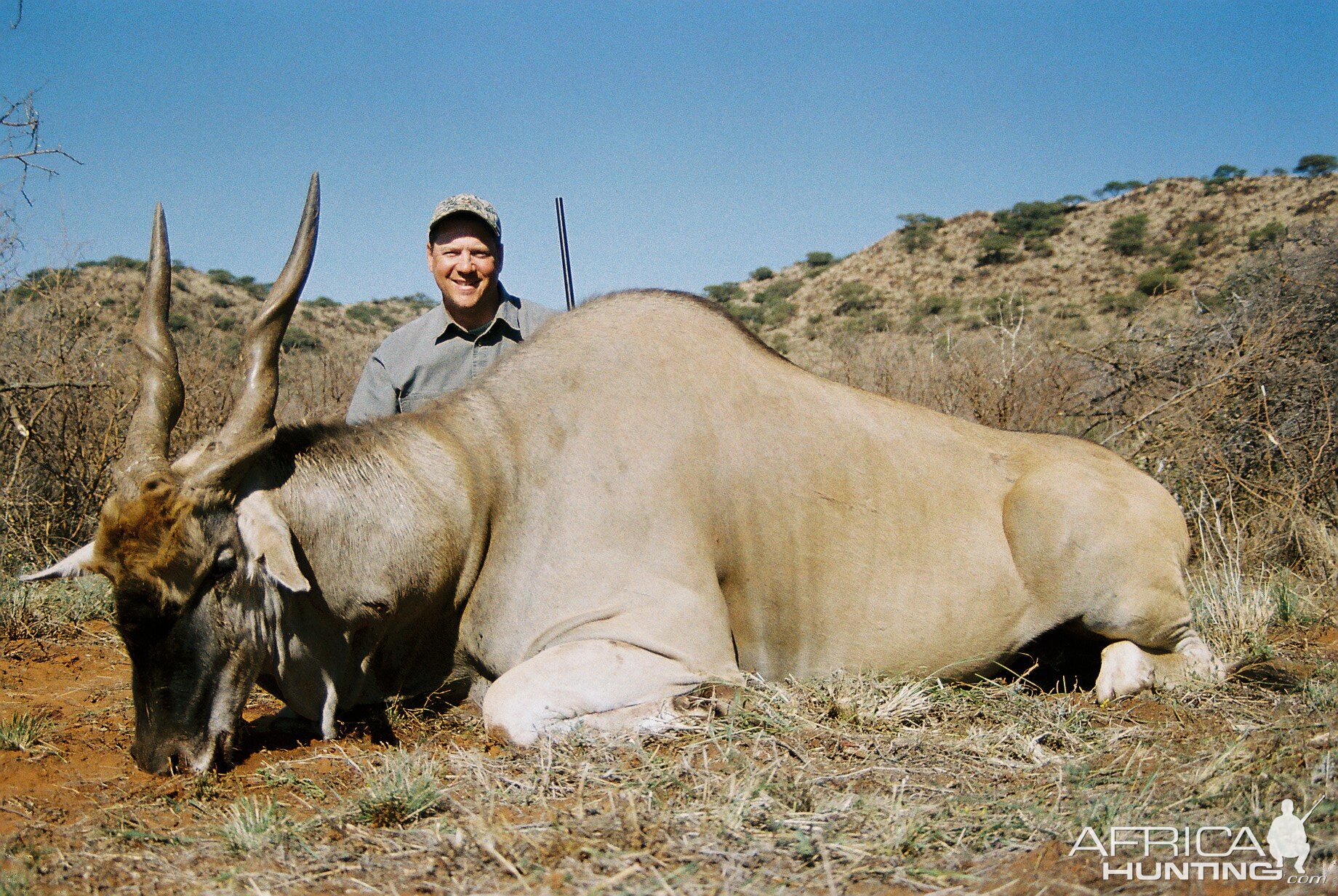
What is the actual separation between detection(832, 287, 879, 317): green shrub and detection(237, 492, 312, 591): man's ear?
3361cm

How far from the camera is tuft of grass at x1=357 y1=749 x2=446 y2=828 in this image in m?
2.82

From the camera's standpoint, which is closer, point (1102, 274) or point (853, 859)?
point (853, 859)

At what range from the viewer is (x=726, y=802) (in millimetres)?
2797

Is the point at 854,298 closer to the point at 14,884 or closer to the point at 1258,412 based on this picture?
the point at 1258,412

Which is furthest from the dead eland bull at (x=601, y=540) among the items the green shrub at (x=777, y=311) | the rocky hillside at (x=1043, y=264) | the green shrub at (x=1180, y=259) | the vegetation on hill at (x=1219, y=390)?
A: the green shrub at (x=777, y=311)

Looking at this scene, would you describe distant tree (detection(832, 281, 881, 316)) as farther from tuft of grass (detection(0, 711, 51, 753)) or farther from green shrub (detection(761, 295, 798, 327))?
tuft of grass (detection(0, 711, 51, 753))

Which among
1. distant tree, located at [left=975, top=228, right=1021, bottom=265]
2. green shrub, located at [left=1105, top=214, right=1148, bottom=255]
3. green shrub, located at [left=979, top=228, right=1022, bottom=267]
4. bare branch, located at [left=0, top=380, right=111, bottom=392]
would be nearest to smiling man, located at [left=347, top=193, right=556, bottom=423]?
bare branch, located at [left=0, top=380, right=111, bottom=392]

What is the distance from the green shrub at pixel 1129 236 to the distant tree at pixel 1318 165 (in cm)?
586

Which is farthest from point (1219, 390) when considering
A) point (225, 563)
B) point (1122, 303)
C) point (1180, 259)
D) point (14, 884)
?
point (1180, 259)

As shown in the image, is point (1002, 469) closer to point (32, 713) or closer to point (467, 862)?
point (467, 862)

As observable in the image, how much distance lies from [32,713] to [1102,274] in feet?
112

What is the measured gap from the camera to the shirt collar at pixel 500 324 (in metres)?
6.21

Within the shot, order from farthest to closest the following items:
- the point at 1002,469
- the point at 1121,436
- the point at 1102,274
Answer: the point at 1102,274 < the point at 1121,436 < the point at 1002,469

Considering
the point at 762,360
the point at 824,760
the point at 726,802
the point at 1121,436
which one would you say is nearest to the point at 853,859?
the point at 726,802
